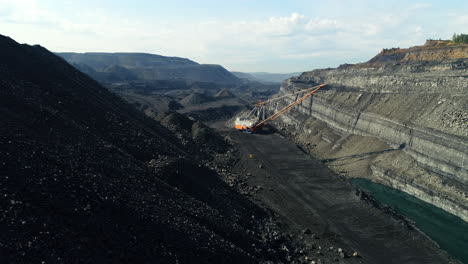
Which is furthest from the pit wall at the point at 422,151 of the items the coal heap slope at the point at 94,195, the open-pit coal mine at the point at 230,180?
the coal heap slope at the point at 94,195

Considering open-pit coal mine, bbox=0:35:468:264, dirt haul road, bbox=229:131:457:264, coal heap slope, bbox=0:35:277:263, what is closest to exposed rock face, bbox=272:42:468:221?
open-pit coal mine, bbox=0:35:468:264

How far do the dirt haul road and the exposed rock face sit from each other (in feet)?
22.7

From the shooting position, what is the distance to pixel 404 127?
113 ft

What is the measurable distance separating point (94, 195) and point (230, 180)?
636 inches

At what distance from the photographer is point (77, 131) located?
813 inches

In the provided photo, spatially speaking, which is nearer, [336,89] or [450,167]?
[450,167]

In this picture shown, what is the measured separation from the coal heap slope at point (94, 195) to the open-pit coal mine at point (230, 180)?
7 cm

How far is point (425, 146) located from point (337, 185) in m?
10.3

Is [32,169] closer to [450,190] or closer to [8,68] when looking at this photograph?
[8,68]

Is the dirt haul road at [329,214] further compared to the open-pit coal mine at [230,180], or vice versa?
the dirt haul road at [329,214]

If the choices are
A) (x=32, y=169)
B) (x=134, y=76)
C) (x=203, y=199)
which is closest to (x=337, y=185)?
(x=203, y=199)

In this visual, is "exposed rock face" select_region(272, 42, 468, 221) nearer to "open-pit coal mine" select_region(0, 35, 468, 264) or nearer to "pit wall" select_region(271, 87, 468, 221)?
"pit wall" select_region(271, 87, 468, 221)

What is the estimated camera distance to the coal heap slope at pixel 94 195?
1116 cm

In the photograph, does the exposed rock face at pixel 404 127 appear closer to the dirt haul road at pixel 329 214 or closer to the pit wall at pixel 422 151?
the pit wall at pixel 422 151
